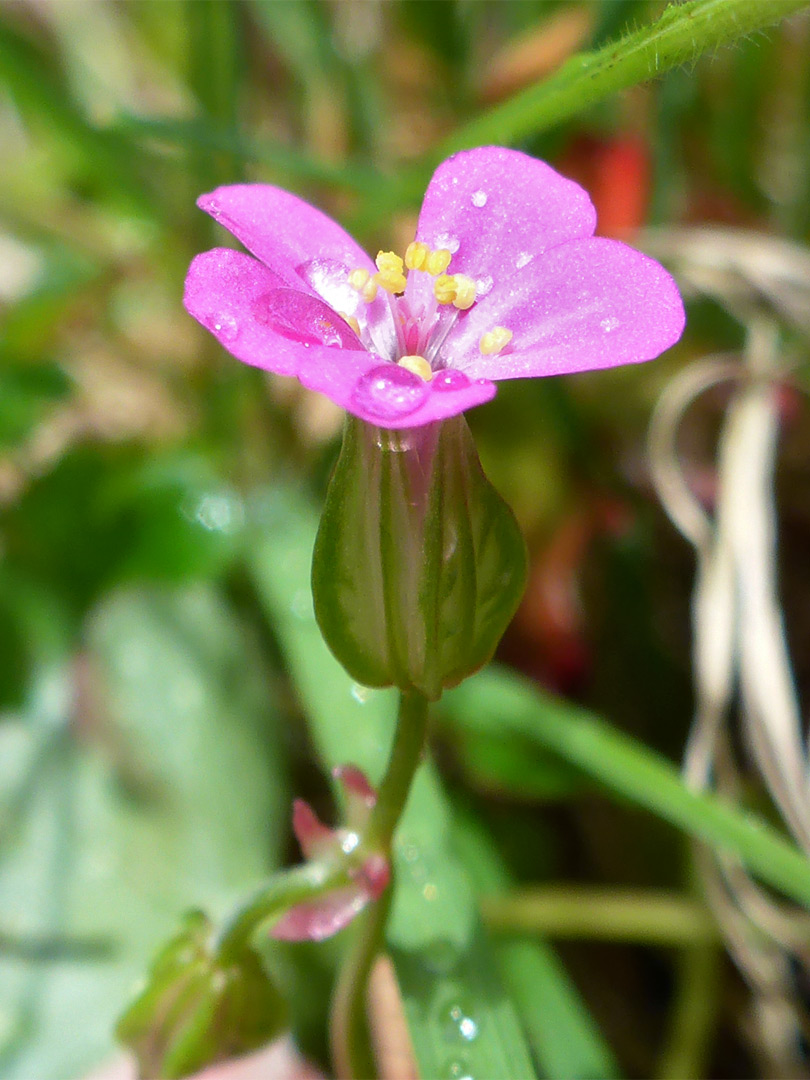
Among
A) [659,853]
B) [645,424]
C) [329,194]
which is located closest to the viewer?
[659,853]

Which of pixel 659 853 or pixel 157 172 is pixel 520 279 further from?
pixel 157 172

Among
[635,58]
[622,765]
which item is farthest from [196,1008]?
[635,58]

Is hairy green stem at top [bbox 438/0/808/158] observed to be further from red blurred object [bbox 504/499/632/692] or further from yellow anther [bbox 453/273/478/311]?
red blurred object [bbox 504/499/632/692]

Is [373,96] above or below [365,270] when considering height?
above

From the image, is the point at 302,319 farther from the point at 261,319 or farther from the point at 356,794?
the point at 356,794

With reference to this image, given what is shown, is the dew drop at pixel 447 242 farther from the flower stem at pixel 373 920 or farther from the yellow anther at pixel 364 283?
the flower stem at pixel 373 920

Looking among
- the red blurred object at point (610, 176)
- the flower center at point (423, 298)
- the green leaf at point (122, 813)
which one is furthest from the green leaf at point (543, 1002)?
the red blurred object at point (610, 176)

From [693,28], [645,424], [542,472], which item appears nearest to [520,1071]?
[693,28]

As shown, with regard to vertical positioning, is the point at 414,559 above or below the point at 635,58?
below
